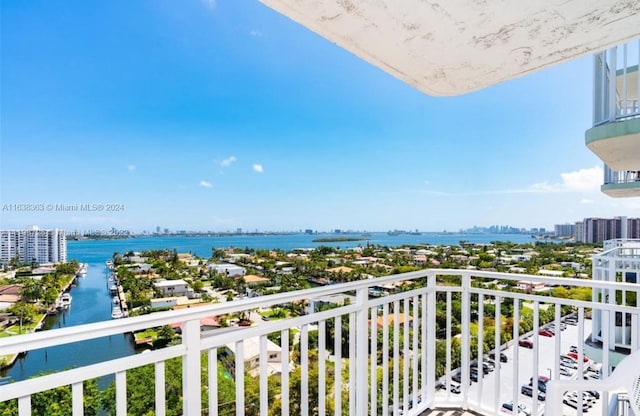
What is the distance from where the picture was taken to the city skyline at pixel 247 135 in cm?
1007

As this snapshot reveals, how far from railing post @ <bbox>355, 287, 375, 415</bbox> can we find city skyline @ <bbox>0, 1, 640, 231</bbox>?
192 inches

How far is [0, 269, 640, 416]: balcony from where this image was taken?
3.52 ft

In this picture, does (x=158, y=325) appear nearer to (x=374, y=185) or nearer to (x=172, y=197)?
(x=172, y=197)

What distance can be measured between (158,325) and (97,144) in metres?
18.8

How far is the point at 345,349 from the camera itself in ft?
7.14

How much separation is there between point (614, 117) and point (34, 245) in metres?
9.16

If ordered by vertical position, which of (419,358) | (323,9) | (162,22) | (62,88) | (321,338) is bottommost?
(419,358)

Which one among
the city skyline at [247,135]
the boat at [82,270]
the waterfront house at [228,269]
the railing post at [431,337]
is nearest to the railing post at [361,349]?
the railing post at [431,337]

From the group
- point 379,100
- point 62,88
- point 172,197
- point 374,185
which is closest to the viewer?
point 62,88

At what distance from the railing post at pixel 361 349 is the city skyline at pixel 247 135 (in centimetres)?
488

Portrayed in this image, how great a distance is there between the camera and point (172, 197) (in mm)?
18984

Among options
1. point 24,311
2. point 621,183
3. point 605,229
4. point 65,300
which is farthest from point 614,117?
point 605,229

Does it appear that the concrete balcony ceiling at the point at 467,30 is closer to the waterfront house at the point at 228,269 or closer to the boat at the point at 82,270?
the waterfront house at the point at 228,269

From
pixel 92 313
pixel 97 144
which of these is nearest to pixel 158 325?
pixel 92 313
